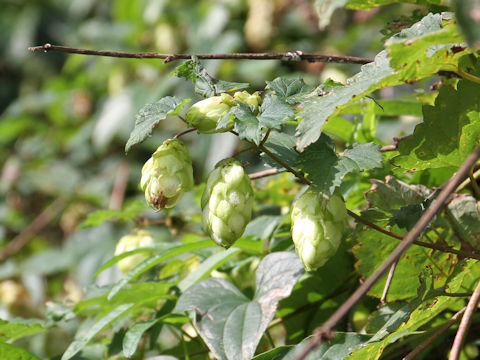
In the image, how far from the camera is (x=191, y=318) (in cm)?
79

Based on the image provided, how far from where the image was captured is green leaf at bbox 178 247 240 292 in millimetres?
806

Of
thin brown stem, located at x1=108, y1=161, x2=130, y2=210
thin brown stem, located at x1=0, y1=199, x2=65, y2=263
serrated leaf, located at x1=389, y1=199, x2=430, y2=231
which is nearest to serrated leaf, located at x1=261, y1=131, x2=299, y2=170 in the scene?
serrated leaf, located at x1=389, y1=199, x2=430, y2=231

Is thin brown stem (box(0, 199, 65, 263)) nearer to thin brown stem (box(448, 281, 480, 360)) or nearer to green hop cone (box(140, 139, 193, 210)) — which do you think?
green hop cone (box(140, 139, 193, 210))

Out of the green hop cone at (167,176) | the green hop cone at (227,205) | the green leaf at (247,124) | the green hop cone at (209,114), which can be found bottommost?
the green hop cone at (227,205)

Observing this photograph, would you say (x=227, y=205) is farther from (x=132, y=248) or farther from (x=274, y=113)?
(x=132, y=248)

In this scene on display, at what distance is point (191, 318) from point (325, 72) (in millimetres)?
1695

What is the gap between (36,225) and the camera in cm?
275

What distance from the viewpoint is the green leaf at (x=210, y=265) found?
81cm

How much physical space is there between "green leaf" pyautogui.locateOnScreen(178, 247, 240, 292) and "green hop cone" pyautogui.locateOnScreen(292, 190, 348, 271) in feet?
0.76

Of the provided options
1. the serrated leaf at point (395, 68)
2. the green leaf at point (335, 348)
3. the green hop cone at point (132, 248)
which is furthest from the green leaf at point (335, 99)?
the green hop cone at point (132, 248)

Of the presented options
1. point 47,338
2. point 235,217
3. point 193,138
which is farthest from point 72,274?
point 235,217

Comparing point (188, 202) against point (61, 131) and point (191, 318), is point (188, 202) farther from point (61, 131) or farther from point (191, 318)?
point (61, 131)

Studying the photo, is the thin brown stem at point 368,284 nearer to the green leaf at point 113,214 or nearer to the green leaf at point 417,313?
the green leaf at point 417,313

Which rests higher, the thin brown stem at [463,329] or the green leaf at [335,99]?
the green leaf at [335,99]
